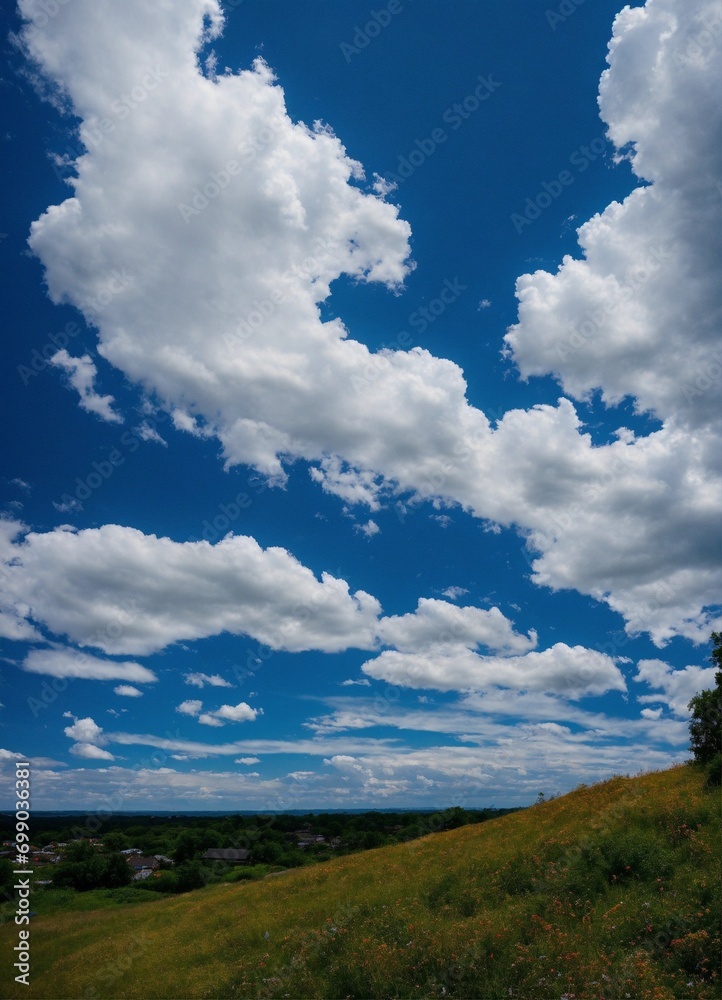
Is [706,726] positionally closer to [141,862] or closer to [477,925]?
[477,925]

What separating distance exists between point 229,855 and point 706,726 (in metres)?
85.3

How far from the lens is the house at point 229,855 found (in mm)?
89438

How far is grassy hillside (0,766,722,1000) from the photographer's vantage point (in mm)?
16453

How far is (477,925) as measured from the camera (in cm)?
1972

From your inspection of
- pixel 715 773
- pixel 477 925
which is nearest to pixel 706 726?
pixel 715 773

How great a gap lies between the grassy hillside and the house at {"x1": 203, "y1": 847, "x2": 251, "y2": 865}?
63.1 meters

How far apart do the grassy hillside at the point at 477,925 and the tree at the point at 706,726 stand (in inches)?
76.5

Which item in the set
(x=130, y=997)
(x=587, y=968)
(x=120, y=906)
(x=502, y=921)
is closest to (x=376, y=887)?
(x=502, y=921)

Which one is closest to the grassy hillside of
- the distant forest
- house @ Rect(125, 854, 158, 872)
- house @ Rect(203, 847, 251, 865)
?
the distant forest

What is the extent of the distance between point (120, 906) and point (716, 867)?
142 ft

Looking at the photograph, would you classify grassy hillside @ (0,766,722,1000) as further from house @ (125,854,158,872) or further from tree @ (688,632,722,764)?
house @ (125,854,158,872)

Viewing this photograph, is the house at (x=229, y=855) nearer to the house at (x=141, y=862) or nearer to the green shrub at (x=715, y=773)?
the house at (x=141, y=862)

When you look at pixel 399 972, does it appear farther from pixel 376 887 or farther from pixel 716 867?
pixel 716 867

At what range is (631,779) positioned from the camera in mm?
33594
